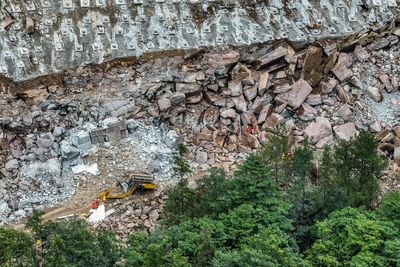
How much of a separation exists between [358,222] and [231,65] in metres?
10.6

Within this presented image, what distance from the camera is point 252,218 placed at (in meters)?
21.1

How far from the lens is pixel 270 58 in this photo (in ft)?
94.6

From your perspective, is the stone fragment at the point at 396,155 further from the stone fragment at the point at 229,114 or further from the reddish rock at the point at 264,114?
the stone fragment at the point at 229,114

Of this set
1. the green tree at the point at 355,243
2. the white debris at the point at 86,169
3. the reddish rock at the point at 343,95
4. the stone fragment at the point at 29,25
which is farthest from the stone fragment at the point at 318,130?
the stone fragment at the point at 29,25

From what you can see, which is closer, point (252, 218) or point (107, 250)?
point (107, 250)

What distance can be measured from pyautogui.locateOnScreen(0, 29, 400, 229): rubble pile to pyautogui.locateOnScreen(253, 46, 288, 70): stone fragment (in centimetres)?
4

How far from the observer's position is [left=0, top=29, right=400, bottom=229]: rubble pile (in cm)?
2614

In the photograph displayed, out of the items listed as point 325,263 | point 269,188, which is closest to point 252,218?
point 269,188

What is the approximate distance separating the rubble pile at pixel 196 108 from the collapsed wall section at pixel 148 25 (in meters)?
0.60

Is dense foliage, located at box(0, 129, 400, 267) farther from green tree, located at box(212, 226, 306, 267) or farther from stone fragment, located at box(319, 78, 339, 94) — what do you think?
stone fragment, located at box(319, 78, 339, 94)

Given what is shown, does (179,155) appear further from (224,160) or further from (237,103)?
(237,103)

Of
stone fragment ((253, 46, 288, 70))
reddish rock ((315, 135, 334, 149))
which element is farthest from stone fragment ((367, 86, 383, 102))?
stone fragment ((253, 46, 288, 70))

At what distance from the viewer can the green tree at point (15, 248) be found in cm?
1914

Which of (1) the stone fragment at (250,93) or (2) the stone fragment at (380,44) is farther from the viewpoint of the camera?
(2) the stone fragment at (380,44)
